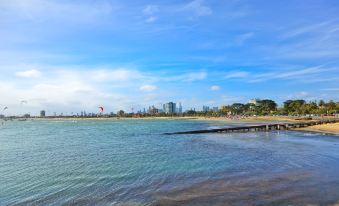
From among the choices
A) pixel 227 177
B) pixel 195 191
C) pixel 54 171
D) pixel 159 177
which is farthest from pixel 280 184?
pixel 54 171

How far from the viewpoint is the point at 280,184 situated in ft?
59.2

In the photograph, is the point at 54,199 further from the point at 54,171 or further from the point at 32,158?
the point at 32,158

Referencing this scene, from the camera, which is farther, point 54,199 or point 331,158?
point 331,158

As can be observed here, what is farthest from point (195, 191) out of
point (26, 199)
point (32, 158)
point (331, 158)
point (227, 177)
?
point (32, 158)

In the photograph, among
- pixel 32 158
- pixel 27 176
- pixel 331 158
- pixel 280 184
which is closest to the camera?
pixel 280 184

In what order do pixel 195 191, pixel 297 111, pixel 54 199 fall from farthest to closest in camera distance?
pixel 297 111 < pixel 195 191 < pixel 54 199

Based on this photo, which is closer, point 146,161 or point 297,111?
point 146,161

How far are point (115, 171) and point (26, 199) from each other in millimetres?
8191

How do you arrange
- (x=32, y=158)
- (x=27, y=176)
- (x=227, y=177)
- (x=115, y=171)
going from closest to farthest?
(x=227, y=177) → (x=27, y=176) → (x=115, y=171) → (x=32, y=158)

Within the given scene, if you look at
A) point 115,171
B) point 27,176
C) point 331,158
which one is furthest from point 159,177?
point 331,158

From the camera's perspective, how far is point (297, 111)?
597 ft

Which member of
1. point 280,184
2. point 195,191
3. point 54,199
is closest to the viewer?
point 54,199

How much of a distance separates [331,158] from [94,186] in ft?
62.2

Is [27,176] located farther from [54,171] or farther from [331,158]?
[331,158]
